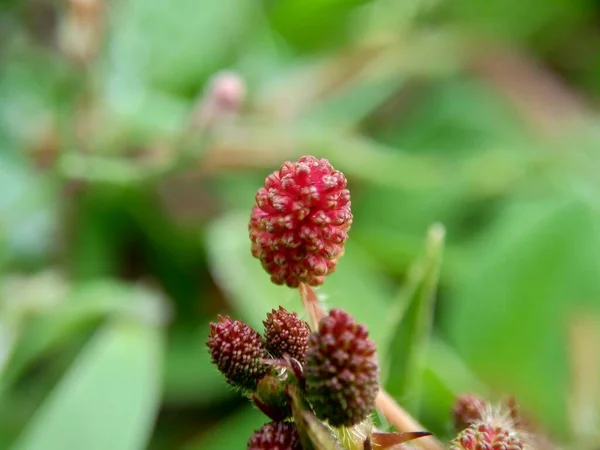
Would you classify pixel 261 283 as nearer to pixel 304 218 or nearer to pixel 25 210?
pixel 25 210

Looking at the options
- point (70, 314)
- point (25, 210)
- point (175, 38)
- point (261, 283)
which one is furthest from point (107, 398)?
point (175, 38)

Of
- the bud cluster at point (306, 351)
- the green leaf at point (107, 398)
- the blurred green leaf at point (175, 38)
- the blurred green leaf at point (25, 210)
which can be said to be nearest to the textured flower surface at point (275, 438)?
the bud cluster at point (306, 351)

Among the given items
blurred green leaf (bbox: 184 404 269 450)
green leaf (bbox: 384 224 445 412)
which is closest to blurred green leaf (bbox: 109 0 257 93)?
blurred green leaf (bbox: 184 404 269 450)

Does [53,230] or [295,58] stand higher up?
[295,58]

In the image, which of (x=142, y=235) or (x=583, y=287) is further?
(x=142, y=235)

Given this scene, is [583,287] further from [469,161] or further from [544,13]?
[544,13]

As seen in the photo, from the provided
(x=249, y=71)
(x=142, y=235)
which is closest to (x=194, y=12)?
(x=249, y=71)

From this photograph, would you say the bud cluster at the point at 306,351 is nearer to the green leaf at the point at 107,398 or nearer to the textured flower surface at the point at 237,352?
the textured flower surface at the point at 237,352

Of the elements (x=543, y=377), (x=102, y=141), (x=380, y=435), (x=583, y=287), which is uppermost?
(x=102, y=141)
